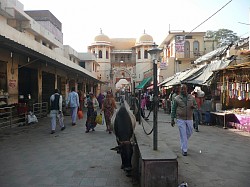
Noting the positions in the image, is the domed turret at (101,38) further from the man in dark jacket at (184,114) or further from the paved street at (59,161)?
the man in dark jacket at (184,114)

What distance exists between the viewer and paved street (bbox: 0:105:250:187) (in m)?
4.60

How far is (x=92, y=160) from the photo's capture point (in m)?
5.85

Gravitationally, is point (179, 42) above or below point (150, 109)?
above

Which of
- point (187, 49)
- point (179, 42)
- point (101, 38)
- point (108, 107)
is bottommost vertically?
point (108, 107)

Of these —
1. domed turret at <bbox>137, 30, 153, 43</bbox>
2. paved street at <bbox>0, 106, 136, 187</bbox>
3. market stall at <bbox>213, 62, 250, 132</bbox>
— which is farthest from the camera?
domed turret at <bbox>137, 30, 153, 43</bbox>

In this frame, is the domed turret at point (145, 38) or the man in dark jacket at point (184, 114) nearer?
the man in dark jacket at point (184, 114)

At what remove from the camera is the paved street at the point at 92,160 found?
15.1ft

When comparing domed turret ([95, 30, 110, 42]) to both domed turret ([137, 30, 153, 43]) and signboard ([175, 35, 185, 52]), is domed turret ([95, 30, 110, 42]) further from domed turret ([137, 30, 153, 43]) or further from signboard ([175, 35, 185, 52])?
signboard ([175, 35, 185, 52])

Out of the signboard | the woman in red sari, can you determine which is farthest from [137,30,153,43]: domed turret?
the woman in red sari

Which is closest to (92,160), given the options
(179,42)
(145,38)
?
(179,42)

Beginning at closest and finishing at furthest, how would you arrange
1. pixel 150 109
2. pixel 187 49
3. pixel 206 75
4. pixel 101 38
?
pixel 150 109, pixel 206 75, pixel 187 49, pixel 101 38

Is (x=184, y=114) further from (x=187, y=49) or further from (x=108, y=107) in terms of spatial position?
(x=187, y=49)

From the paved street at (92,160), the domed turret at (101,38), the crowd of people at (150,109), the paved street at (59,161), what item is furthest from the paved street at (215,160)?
the domed turret at (101,38)

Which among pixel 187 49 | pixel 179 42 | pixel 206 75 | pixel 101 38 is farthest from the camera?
pixel 101 38
